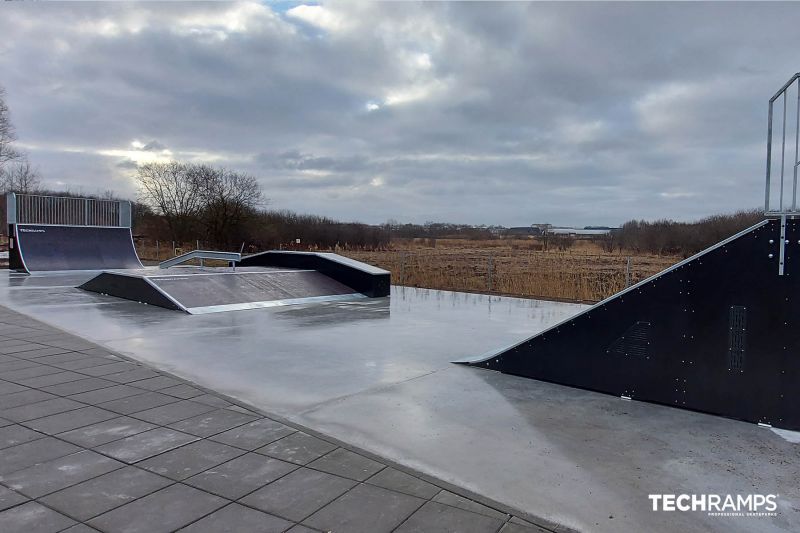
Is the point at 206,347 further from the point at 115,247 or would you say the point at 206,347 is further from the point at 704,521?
the point at 115,247

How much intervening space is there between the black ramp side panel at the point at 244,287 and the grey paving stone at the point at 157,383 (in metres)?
5.22

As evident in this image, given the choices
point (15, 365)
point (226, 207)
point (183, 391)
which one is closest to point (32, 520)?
point (183, 391)

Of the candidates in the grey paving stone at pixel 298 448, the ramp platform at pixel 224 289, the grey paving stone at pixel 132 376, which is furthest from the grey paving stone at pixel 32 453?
the ramp platform at pixel 224 289

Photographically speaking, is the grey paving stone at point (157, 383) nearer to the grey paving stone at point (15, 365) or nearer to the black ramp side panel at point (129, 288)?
the grey paving stone at point (15, 365)

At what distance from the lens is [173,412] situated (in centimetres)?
454

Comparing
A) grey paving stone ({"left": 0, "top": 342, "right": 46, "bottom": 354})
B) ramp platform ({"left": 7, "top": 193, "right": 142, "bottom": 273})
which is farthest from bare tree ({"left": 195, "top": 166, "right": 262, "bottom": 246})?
grey paving stone ({"left": 0, "top": 342, "right": 46, "bottom": 354})

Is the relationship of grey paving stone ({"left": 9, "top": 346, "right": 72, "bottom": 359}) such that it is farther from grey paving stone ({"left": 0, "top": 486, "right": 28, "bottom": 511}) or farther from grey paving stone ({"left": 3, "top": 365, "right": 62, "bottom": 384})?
grey paving stone ({"left": 0, "top": 486, "right": 28, "bottom": 511})

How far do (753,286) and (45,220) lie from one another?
2246cm

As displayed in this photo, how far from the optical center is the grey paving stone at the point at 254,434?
12.7ft

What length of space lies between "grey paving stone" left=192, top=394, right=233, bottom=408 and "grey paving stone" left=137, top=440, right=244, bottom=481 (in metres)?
0.90

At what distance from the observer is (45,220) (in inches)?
786

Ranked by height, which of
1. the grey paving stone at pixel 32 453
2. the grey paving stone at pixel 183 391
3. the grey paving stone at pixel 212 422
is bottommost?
the grey paving stone at pixel 32 453

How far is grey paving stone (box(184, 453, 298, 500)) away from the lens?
3170 millimetres

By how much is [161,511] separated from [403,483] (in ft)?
4.49
